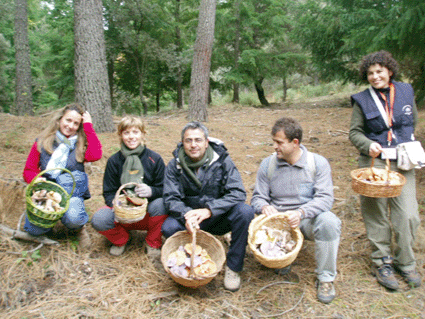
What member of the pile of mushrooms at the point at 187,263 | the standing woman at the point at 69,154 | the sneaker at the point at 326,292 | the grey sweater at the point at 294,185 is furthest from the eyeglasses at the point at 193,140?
the sneaker at the point at 326,292

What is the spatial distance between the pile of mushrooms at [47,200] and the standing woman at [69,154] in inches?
8.3

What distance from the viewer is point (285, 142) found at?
2662mm

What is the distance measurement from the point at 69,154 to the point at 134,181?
75cm

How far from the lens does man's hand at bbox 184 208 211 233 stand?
2.50 meters

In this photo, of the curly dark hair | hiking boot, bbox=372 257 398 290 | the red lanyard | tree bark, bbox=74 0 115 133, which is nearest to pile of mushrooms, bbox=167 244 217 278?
hiking boot, bbox=372 257 398 290

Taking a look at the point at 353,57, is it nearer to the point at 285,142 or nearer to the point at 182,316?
the point at 285,142

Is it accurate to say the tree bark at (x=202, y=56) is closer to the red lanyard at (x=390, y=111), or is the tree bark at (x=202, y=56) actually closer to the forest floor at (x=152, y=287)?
the forest floor at (x=152, y=287)

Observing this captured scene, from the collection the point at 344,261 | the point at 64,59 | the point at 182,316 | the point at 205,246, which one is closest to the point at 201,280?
the point at 182,316

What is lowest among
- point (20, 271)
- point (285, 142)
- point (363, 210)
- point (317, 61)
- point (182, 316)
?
point (182, 316)

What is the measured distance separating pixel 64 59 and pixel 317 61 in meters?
11.2

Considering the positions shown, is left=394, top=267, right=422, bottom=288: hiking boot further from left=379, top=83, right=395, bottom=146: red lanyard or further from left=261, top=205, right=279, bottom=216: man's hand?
left=261, top=205, right=279, bottom=216: man's hand

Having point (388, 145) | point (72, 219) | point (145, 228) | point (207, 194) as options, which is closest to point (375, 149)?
point (388, 145)

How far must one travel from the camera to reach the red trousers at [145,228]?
2.97 meters

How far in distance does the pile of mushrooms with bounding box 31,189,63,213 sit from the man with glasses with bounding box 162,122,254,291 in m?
0.92
